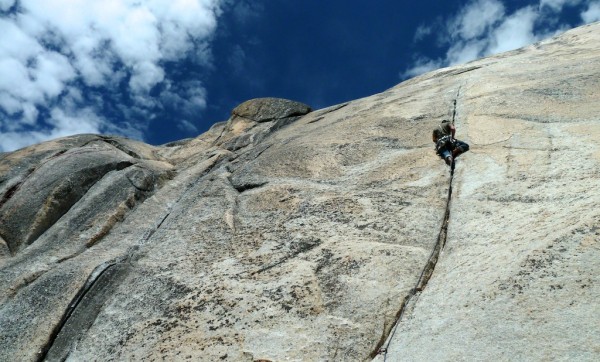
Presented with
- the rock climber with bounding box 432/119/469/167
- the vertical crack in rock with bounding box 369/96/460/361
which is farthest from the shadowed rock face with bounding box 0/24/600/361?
the rock climber with bounding box 432/119/469/167

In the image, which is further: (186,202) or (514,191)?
(186,202)

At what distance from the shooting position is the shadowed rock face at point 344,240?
6.96 metres

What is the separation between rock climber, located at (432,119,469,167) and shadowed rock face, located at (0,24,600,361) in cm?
18

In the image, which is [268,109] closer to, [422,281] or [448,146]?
[448,146]

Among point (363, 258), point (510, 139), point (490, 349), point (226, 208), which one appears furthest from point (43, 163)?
point (490, 349)

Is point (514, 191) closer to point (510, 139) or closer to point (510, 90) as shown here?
point (510, 139)

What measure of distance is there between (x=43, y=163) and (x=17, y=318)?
6.46m

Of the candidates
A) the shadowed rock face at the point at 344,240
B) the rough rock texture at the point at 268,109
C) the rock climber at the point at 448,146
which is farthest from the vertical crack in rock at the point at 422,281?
the rough rock texture at the point at 268,109

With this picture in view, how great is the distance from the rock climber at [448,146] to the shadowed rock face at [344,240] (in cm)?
18

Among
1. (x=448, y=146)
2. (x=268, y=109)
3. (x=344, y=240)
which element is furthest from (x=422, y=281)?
(x=268, y=109)

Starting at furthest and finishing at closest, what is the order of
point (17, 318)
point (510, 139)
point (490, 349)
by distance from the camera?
point (510, 139), point (17, 318), point (490, 349)

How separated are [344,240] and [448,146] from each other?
3004mm

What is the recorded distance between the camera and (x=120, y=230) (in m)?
11.8

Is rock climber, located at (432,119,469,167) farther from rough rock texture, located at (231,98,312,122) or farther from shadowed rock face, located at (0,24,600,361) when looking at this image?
rough rock texture, located at (231,98,312,122)
